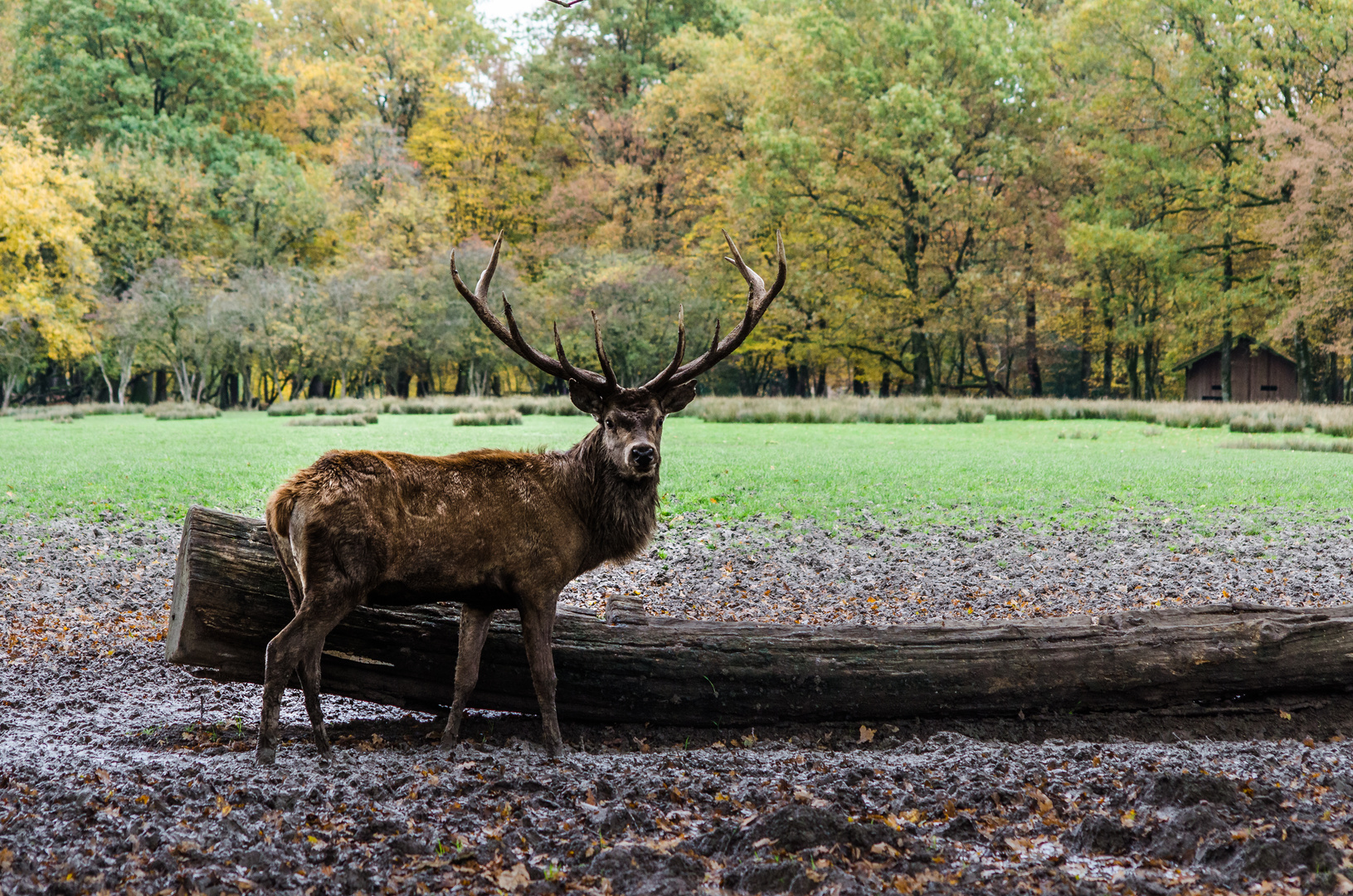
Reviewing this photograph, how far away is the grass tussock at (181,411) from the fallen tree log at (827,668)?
1077 inches

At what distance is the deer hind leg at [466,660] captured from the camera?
452 centimetres

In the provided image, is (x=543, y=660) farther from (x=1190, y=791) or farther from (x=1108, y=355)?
(x=1108, y=355)

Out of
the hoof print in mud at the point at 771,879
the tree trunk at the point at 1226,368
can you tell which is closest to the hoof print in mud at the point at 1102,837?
the hoof print in mud at the point at 771,879

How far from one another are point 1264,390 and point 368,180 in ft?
124

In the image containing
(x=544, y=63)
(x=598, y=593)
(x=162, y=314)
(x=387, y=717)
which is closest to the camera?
(x=387, y=717)

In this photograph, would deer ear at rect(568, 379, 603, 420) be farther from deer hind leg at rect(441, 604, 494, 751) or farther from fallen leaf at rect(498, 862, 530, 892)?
fallen leaf at rect(498, 862, 530, 892)

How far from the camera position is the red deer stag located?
4.07 metres

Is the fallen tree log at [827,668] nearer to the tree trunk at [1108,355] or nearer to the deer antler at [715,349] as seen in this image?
the deer antler at [715,349]

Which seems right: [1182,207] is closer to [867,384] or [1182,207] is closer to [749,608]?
[867,384]

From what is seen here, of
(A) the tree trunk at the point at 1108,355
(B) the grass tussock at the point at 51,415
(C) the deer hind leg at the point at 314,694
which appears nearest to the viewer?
(C) the deer hind leg at the point at 314,694

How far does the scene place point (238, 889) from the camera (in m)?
3.01

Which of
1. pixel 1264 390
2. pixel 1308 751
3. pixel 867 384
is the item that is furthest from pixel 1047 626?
pixel 867 384

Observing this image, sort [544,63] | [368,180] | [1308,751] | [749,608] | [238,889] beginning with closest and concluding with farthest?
[238,889]
[1308,751]
[749,608]
[368,180]
[544,63]

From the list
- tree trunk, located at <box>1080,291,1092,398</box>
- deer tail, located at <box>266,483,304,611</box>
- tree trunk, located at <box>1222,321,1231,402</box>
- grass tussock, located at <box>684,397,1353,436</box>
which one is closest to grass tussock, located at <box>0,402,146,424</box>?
grass tussock, located at <box>684,397,1353,436</box>
